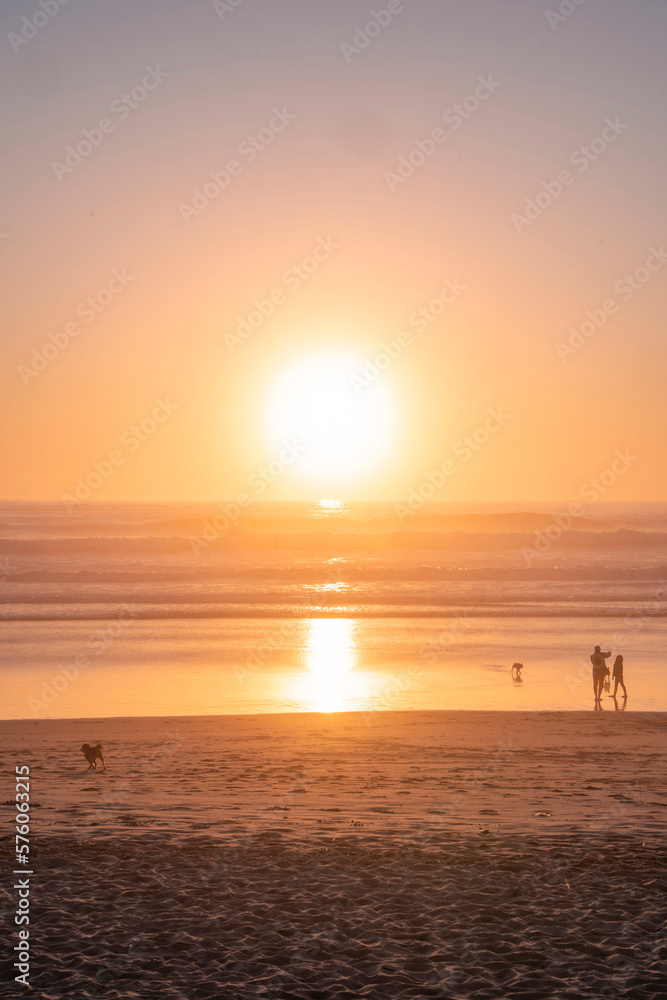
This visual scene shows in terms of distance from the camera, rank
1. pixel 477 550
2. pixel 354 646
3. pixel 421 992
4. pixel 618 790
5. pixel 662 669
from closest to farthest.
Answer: pixel 421 992
pixel 618 790
pixel 662 669
pixel 354 646
pixel 477 550

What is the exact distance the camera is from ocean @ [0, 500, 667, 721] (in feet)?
65.4

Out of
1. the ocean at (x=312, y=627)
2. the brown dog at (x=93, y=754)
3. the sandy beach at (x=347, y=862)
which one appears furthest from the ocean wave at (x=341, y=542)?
the brown dog at (x=93, y=754)

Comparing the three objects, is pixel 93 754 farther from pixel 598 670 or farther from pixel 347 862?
pixel 598 670

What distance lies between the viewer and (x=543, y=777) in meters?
13.2

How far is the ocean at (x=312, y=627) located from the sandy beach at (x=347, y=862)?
3.73m

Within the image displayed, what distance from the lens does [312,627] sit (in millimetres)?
32875

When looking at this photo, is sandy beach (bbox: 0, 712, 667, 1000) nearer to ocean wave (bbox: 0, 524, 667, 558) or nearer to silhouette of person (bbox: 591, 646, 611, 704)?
silhouette of person (bbox: 591, 646, 611, 704)

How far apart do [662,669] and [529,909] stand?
16256mm

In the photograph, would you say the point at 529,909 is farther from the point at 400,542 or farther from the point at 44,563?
the point at 400,542

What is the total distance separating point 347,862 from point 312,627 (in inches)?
923

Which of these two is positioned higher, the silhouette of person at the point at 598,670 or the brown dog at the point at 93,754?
the silhouette of person at the point at 598,670

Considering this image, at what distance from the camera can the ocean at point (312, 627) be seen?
1992 centimetres

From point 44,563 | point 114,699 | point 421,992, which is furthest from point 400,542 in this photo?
point 421,992

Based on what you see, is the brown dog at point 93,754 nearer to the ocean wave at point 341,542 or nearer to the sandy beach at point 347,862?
the sandy beach at point 347,862
